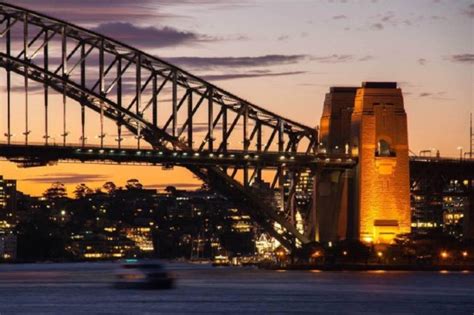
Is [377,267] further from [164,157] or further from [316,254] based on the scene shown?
[164,157]

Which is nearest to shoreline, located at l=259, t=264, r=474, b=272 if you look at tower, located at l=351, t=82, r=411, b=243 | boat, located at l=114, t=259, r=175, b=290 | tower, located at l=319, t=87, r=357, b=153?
tower, located at l=351, t=82, r=411, b=243

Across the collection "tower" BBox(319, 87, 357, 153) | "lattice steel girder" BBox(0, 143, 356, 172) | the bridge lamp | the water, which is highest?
"tower" BBox(319, 87, 357, 153)

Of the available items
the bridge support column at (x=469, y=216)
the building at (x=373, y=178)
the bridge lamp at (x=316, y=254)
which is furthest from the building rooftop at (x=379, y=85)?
the bridge support column at (x=469, y=216)

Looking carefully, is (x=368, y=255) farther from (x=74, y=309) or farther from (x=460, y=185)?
(x=74, y=309)

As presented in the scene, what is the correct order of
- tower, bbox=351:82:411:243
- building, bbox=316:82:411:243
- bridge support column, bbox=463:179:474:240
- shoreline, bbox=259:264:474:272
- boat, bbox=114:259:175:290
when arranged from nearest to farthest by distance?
boat, bbox=114:259:175:290
tower, bbox=351:82:411:243
building, bbox=316:82:411:243
shoreline, bbox=259:264:474:272
bridge support column, bbox=463:179:474:240

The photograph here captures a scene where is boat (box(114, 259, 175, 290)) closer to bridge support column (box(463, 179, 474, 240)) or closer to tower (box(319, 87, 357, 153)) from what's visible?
tower (box(319, 87, 357, 153))

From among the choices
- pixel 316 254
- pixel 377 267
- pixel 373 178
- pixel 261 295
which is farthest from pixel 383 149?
pixel 261 295
